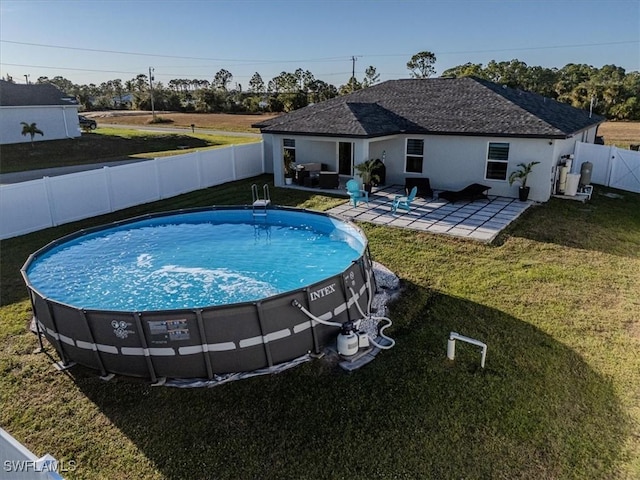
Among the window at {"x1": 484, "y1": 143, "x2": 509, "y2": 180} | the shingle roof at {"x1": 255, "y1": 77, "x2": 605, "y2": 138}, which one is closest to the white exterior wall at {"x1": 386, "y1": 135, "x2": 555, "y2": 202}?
the window at {"x1": 484, "y1": 143, "x2": 509, "y2": 180}

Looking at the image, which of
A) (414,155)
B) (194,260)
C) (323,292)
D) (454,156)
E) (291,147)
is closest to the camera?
(323,292)

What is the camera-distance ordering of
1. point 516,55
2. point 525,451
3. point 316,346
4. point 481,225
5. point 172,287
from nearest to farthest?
point 525,451 → point 316,346 → point 172,287 → point 481,225 → point 516,55

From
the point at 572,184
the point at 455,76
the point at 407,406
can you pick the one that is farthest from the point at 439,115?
the point at 455,76

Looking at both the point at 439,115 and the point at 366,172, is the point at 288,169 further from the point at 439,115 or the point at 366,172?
the point at 439,115

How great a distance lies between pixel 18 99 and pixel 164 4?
58.4 feet

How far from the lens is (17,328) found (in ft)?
25.8

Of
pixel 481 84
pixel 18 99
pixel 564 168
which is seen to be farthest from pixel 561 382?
pixel 18 99

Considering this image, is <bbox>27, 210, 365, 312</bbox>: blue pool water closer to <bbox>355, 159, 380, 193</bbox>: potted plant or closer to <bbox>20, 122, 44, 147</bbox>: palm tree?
<bbox>355, 159, 380, 193</bbox>: potted plant

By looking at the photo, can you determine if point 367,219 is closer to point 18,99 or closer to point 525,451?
point 525,451

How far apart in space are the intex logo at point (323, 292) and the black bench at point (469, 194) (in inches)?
384

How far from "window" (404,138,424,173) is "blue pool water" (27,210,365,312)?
7042mm

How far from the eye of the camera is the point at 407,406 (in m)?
5.75

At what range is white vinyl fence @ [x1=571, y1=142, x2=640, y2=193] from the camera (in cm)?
1789

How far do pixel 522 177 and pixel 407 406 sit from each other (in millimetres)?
12288
